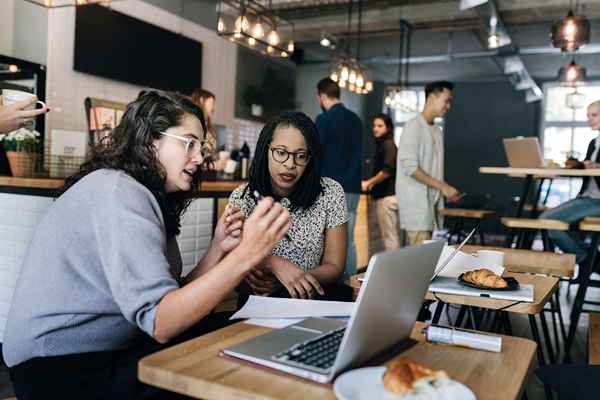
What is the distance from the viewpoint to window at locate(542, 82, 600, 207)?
1162 centimetres

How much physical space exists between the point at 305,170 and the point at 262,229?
3.60ft

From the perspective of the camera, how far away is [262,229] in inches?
43.9

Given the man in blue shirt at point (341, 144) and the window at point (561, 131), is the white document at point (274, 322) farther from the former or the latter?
the window at point (561, 131)

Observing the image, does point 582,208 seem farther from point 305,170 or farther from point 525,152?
point 305,170

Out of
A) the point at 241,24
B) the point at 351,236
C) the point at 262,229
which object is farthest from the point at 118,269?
the point at 241,24

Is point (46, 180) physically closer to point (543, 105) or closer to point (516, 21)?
point (516, 21)

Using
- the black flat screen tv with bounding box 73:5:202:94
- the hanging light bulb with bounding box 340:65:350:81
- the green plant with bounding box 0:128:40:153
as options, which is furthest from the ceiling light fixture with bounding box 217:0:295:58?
the green plant with bounding box 0:128:40:153

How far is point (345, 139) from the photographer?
14.2 feet

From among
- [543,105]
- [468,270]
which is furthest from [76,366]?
[543,105]

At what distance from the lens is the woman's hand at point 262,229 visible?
1.11 m

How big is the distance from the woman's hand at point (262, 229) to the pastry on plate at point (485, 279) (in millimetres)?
853

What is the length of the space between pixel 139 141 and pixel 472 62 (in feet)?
34.3

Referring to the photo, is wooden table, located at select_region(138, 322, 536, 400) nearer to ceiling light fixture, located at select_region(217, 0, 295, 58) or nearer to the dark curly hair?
the dark curly hair

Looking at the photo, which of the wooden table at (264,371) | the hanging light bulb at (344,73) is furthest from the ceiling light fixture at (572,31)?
the wooden table at (264,371)
